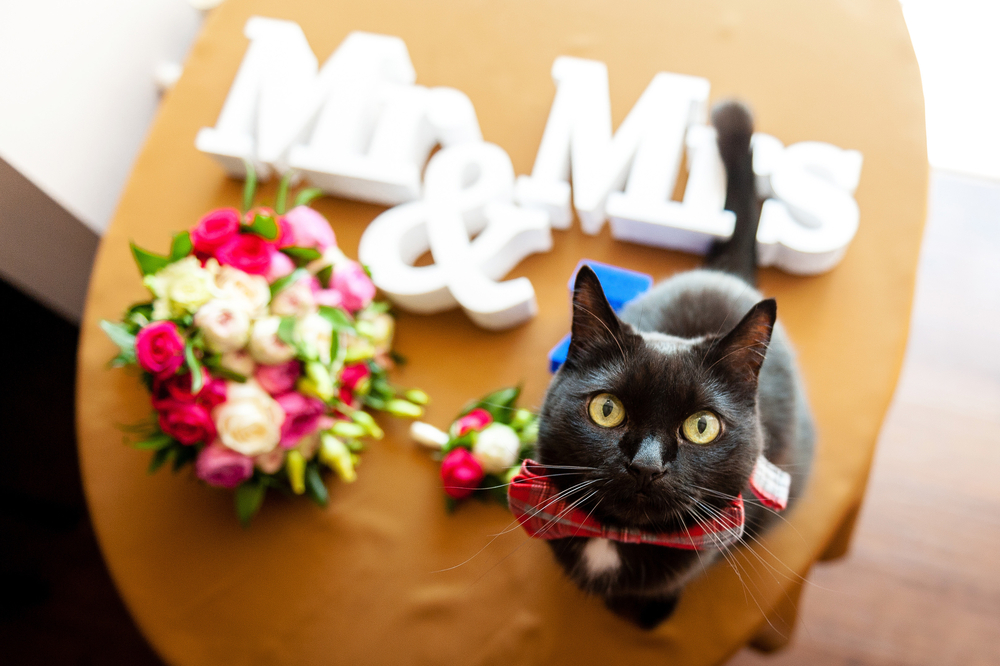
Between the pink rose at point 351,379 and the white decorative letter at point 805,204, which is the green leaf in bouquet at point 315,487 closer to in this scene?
the pink rose at point 351,379

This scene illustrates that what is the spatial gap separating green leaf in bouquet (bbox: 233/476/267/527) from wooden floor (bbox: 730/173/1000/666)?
1133 millimetres

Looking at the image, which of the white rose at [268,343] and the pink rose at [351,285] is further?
the pink rose at [351,285]

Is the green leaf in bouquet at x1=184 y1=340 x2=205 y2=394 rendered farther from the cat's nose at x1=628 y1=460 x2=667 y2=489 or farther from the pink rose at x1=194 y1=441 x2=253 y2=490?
the cat's nose at x1=628 y1=460 x2=667 y2=489

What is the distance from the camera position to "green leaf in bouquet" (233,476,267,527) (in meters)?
0.97

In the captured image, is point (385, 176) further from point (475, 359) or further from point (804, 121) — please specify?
point (804, 121)

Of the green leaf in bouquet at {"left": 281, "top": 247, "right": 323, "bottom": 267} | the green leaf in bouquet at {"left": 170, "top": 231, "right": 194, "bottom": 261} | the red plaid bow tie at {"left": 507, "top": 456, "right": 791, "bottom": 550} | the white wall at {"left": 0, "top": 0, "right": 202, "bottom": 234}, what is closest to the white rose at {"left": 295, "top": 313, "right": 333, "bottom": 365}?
the green leaf in bouquet at {"left": 281, "top": 247, "right": 323, "bottom": 267}

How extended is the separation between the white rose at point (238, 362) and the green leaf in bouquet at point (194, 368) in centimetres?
4

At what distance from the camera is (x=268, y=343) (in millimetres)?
882

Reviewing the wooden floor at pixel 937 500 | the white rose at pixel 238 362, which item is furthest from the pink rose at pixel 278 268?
the wooden floor at pixel 937 500

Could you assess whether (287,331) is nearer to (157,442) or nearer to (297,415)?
(297,415)

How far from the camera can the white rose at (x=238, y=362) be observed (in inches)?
35.5

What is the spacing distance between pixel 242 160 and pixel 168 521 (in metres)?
0.68

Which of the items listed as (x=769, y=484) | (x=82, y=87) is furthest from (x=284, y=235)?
(x=82, y=87)

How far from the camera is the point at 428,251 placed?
3.96 feet
